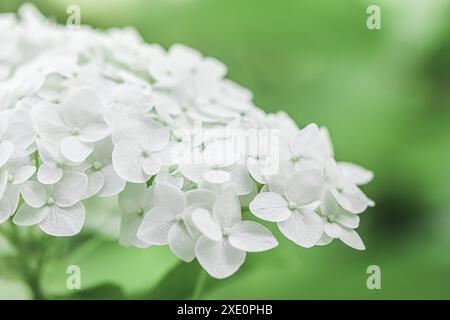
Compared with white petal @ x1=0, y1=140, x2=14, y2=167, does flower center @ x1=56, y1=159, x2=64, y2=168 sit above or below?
below

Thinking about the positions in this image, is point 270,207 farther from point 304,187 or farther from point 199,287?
point 199,287

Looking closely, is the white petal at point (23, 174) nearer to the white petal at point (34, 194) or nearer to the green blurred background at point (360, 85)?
the white petal at point (34, 194)

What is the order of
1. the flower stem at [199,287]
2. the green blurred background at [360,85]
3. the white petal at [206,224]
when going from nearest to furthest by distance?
the white petal at [206,224], the flower stem at [199,287], the green blurred background at [360,85]

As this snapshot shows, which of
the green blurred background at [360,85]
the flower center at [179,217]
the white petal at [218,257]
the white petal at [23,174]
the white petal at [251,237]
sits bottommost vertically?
the white petal at [218,257]

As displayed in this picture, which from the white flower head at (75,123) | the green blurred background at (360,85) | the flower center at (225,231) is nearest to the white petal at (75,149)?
the white flower head at (75,123)

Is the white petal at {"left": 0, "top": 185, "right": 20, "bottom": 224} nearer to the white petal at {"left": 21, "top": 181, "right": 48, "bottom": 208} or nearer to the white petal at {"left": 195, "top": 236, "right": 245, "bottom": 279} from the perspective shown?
the white petal at {"left": 21, "top": 181, "right": 48, "bottom": 208}

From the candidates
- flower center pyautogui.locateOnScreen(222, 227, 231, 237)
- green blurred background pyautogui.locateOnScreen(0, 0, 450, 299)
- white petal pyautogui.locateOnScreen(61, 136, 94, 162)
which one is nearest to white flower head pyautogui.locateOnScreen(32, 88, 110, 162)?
white petal pyautogui.locateOnScreen(61, 136, 94, 162)
